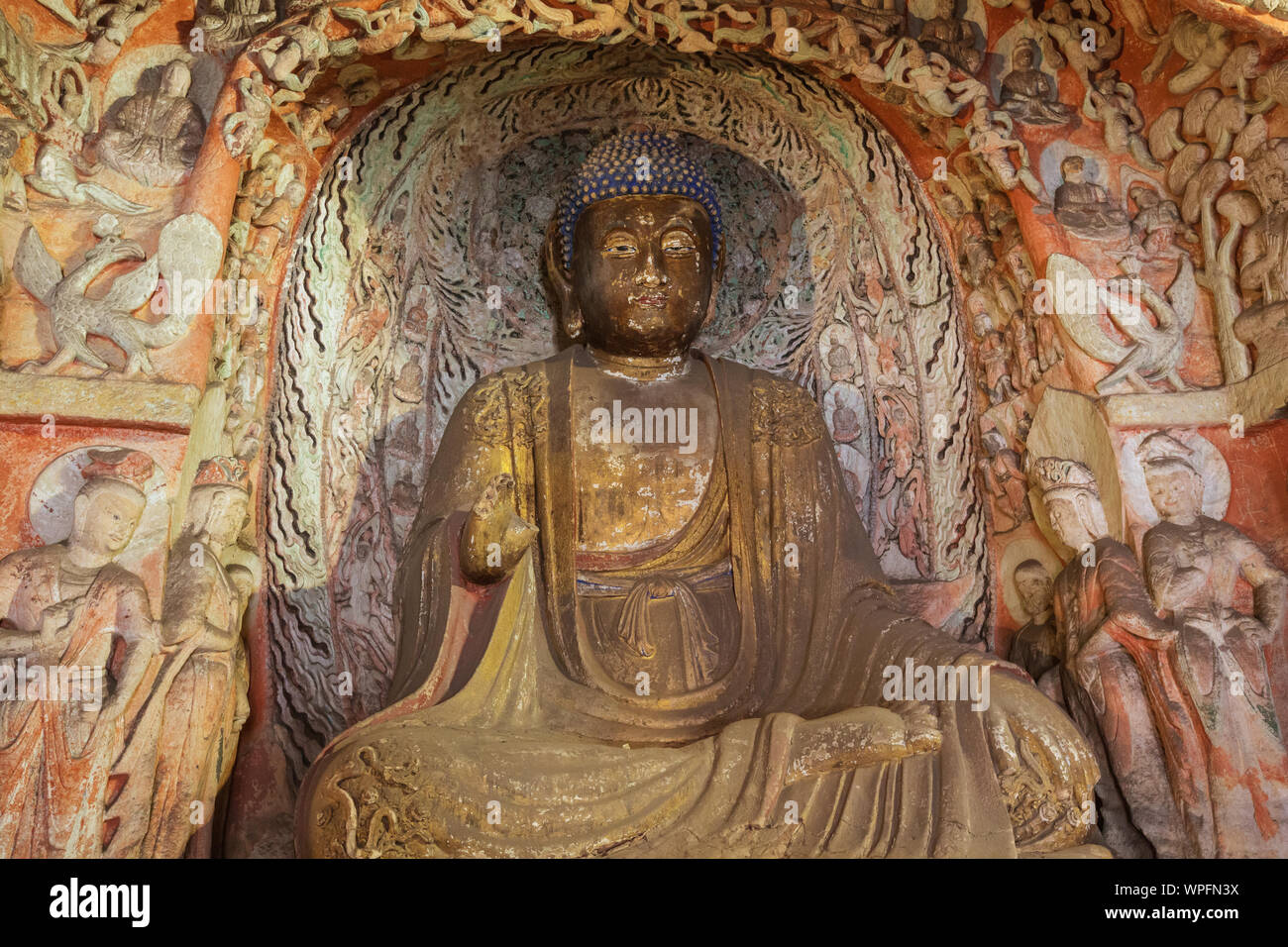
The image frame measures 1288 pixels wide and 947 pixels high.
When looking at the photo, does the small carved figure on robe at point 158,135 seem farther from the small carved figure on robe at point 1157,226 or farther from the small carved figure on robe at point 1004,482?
the small carved figure on robe at point 1157,226

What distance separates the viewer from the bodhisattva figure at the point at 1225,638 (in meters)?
4.50

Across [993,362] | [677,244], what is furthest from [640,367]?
[993,362]

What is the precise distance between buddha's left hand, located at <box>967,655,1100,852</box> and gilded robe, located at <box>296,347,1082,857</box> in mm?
44

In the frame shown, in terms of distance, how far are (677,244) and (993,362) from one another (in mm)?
1321

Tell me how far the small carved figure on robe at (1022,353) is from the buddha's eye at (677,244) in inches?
50.1

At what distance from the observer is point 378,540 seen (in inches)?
221

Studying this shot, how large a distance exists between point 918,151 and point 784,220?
739mm

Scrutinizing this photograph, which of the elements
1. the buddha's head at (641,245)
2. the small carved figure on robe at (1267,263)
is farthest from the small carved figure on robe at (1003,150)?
the buddha's head at (641,245)

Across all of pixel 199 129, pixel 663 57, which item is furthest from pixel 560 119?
pixel 199 129

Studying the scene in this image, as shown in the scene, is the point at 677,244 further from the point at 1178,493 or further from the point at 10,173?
the point at 10,173

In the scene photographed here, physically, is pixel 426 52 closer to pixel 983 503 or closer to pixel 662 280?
pixel 662 280

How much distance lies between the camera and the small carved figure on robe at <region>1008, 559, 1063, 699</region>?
5.18 m

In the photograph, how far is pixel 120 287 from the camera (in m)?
4.66

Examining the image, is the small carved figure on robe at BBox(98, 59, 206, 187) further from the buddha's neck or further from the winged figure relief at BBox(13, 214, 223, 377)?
the buddha's neck
